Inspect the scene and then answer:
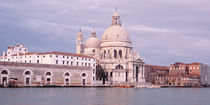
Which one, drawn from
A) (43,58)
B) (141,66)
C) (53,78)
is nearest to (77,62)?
(43,58)

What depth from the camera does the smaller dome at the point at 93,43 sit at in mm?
113188

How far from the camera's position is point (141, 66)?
101125mm

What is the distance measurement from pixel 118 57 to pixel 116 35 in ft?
19.4

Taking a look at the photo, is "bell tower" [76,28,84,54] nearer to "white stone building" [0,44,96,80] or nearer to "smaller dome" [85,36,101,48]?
"smaller dome" [85,36,101,48]

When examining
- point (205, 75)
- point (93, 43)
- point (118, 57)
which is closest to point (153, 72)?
point (205, 75)

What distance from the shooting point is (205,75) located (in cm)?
12300

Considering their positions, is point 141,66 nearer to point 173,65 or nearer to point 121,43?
point 121,43

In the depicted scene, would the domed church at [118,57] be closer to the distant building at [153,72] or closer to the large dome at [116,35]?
the large dome at [116,35]

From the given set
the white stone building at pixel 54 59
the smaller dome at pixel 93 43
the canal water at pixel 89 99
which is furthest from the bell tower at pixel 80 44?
the canal water at pixel 89 99

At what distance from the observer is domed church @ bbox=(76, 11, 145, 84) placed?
9625 cm

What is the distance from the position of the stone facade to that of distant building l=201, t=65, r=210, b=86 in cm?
5120

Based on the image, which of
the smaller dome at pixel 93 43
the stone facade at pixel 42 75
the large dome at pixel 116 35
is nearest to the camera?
the stone facade at pixel 42 75

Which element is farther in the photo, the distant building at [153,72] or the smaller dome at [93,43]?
the distant building at [153,72]

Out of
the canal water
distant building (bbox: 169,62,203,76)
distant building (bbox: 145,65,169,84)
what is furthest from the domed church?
the canal water
